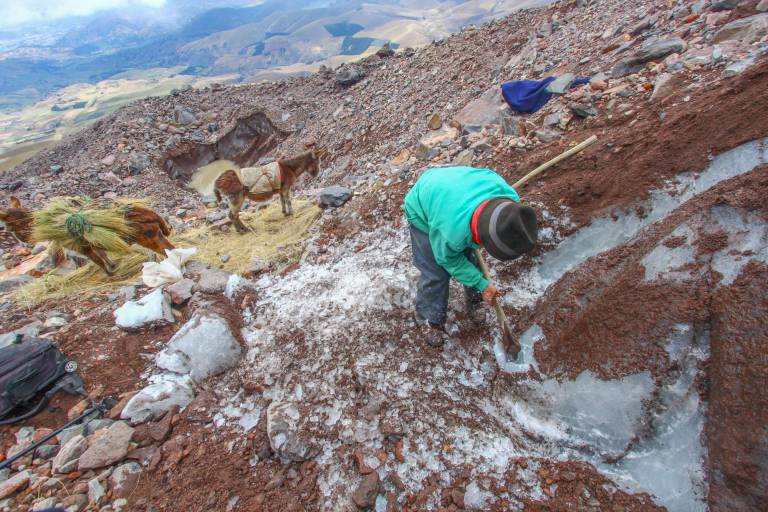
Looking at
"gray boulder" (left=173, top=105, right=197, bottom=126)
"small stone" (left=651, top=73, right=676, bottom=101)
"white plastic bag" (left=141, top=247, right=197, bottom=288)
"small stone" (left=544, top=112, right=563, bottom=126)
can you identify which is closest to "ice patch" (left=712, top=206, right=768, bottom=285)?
"small stone" (left=651, top=73, right=676, bottom=101)

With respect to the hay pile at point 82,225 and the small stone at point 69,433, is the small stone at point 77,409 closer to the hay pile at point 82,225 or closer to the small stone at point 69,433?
the small stone at point 69,433

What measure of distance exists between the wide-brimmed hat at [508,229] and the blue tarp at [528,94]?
372 centimetres

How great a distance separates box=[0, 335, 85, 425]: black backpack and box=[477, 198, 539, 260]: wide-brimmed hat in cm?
323

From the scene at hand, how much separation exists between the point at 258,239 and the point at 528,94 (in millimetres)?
4540

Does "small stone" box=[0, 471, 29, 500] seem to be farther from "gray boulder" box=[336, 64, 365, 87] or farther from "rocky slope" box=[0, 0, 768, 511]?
"gray boulder" box=[336, 64, 365, 87]

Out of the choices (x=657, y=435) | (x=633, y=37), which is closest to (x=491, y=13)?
(x=633, y=37)

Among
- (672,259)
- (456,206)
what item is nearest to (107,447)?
(456,206)

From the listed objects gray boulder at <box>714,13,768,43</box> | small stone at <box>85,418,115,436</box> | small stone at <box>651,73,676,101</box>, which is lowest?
small stone at <box>85,418,115,436</box>

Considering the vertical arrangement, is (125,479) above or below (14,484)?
below

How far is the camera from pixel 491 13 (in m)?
89.2

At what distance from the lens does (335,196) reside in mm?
5516

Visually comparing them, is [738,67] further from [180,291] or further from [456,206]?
[180,291]

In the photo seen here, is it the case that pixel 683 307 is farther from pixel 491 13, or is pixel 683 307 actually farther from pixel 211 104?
pixel 491 13

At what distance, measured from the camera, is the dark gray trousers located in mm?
2935
